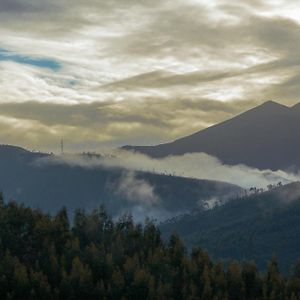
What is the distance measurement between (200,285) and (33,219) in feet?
153

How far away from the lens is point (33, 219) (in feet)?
560

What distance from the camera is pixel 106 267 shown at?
14862 cm

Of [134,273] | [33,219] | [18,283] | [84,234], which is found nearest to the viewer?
[18,283]

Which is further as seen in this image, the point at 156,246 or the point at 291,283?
the point at 156,246

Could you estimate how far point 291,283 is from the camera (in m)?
155

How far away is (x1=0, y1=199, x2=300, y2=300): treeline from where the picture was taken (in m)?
134

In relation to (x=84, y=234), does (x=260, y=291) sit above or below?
below

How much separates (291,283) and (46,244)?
192 ft

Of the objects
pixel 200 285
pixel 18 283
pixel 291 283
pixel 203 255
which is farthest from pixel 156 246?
pixel 18 283

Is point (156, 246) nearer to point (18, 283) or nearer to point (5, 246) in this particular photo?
point (5, 246)

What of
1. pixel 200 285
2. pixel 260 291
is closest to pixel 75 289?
pixel 200 285

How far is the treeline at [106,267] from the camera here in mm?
133875

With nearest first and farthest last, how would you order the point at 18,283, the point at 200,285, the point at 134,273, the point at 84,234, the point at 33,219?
1. the point at 18,283
2. the point at 134,273
3. the point at 200,285
4. the point at 33,219
5. the point at 84,234

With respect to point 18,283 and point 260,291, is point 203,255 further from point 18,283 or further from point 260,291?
point 18,283
